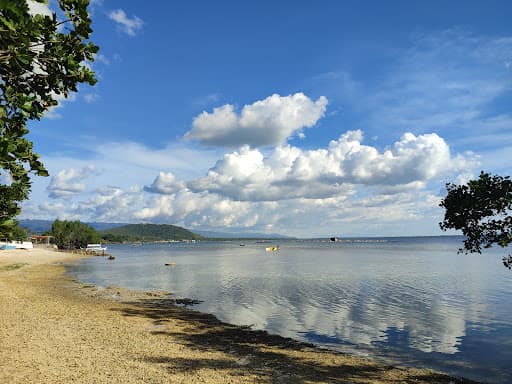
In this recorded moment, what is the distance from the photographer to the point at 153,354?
20.5m

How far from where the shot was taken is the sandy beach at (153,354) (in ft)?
56.4

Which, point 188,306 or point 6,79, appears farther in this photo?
point 188,306

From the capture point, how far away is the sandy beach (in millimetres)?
17203

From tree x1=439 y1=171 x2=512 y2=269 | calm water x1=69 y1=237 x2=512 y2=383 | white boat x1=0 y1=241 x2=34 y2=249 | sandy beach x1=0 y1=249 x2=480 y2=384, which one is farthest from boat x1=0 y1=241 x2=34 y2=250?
tree x1=439 y1=171 x2=512 y2=269

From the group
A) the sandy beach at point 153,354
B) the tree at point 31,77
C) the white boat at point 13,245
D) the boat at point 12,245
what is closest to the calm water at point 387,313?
the sandy beach at point 153,354

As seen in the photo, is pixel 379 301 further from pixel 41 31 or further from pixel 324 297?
pixel 41 31

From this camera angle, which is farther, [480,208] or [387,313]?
[387,313]

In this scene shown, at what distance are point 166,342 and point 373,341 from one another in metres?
15.4

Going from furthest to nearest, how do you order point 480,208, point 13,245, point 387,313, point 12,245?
point 13,245 < point 12,245 < point 387,313 < point 480,208

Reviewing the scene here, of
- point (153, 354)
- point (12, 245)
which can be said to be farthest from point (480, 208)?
point (12, 245)

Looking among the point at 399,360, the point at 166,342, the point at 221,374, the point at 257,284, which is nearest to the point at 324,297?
the point at 257,284

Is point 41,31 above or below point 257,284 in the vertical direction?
above

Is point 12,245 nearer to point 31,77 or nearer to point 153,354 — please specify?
point 153,354

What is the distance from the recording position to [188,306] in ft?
134
